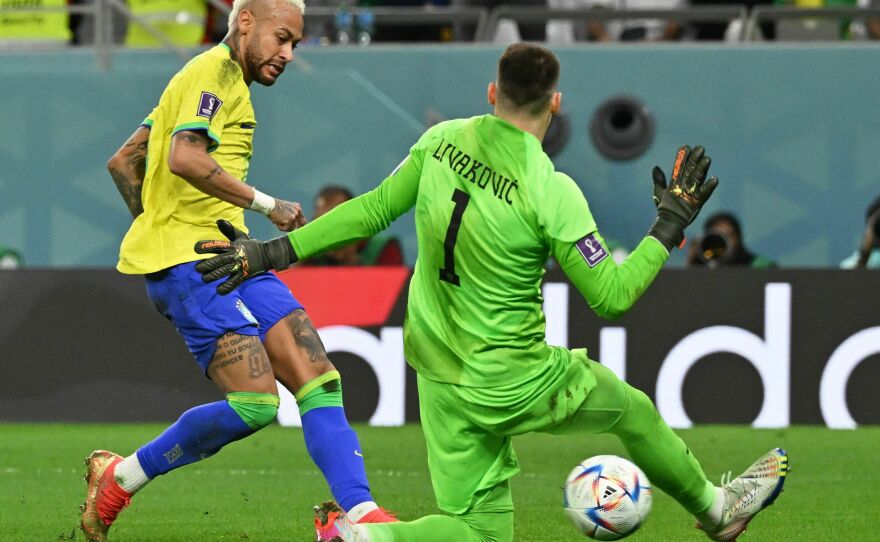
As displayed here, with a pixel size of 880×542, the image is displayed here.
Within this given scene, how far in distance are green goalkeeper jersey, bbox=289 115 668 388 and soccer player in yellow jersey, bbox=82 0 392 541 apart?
966mm

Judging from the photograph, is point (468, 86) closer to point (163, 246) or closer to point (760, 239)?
point (760, 239)

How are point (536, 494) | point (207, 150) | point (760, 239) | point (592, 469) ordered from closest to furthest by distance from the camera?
point (592, 469) → point (207, 150) → point (536, 494) → point (760, 239)

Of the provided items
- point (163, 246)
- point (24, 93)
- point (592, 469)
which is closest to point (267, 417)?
point (163, 246)

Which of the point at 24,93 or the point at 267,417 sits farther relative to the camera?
the point at 24,93

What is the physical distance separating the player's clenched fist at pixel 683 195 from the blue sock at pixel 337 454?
1.60 metres

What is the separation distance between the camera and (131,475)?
6.48 m

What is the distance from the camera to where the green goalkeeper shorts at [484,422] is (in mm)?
5125

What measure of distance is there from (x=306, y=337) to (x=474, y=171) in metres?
1.58

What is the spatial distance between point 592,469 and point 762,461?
0.71m

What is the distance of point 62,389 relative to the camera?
38.4 feet

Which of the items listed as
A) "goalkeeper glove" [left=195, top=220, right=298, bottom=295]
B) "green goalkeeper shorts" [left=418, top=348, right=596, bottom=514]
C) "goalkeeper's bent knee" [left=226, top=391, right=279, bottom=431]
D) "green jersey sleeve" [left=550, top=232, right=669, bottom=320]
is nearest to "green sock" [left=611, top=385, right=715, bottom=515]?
"green goalkeeper shorts" [left=418, top=348, right=596, bottom=514]

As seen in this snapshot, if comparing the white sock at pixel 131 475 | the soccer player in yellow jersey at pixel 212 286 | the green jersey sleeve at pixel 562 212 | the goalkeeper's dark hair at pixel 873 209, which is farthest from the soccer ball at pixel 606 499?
the goalkeeper's dark hair at pixel 873 209

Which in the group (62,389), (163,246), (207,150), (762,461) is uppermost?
(207,150)

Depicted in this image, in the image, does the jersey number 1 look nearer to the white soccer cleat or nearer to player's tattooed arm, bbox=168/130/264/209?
the white soccer cleat
